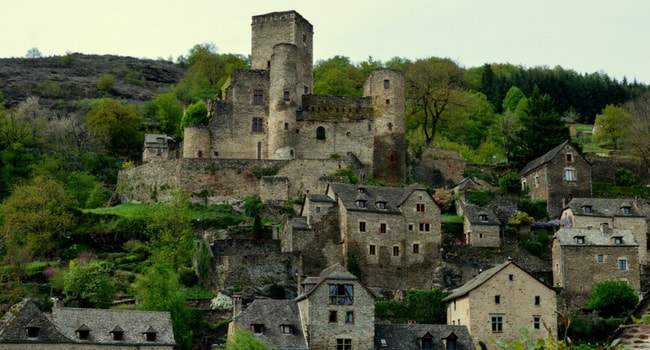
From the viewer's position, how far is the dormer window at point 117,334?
46.8 m

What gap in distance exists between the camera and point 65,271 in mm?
61438

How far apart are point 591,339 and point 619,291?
4.56 m

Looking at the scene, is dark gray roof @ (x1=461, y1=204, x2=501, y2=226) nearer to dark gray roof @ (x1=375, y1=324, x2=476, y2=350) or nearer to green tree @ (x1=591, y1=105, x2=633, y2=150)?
dark gray roof @ (x1=375, y1=324, x2=476, y2=350)

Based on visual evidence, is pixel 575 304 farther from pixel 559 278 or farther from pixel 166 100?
pixel 166 100

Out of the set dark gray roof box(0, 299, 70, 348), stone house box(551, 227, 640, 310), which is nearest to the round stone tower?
stone house box(551, 227, 640, 310)

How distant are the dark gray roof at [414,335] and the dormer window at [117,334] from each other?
14493mm

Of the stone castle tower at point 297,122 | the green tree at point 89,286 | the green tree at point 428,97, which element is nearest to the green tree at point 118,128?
the stone castle tower at point 297,122

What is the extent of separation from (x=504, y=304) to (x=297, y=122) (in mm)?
30058

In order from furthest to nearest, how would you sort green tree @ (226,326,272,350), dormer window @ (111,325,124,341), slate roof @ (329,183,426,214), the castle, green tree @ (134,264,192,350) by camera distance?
the castle → slate roof @ (329,183,426,214) → green tree @ (134,264,192,350) → dormer window @ (111,325,124,341) → green tree @ (226,326,272,350)

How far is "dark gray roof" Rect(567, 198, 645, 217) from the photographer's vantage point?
68.2 meters

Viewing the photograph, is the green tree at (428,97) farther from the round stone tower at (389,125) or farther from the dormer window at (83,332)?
the dormer window at (83,332)

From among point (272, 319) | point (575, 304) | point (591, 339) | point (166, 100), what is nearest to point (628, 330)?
point (272, 319)

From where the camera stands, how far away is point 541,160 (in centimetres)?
7694

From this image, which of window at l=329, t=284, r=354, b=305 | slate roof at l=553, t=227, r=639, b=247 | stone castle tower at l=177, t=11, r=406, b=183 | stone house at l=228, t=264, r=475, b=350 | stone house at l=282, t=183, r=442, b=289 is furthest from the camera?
stone castle tower at l=177, t=11, r=406, b=183
